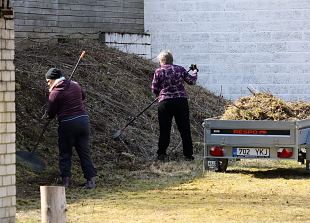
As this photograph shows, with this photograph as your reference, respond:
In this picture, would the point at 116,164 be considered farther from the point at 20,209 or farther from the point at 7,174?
the point at 7,174

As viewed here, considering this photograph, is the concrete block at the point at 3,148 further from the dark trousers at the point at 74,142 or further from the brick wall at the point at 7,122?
the dark trousers at the point at 74,142

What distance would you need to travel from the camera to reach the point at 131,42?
20531 millimetres

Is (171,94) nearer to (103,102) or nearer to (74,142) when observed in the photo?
(74,142)

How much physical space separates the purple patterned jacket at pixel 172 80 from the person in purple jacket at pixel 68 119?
2434mm

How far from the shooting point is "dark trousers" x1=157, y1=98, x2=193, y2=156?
14133 millimetres

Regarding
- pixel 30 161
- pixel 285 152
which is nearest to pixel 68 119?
pixel 30 161

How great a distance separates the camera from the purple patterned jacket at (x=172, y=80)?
46.1ft

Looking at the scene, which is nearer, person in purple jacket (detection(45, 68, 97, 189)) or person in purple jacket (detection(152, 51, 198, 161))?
person in purple jacket (detection(45, 68, 97, 189))

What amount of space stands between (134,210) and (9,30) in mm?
2610

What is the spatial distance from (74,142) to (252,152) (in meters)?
2.91

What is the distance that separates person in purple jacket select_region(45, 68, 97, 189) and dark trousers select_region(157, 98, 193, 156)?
98.4 inches

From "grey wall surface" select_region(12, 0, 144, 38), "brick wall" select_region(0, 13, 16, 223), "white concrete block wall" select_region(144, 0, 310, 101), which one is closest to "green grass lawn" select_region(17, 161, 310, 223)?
"brick wall" select_region(0, 13, 16, 223)

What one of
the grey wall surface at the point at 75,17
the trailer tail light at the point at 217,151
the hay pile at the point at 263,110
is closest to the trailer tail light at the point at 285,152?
the hay pile at the point at 263,110

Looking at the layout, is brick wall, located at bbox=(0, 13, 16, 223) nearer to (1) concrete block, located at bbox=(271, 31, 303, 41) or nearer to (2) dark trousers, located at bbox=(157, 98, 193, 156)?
(2) dark trousers, located at bbox=(157, 98, 193, 156)
